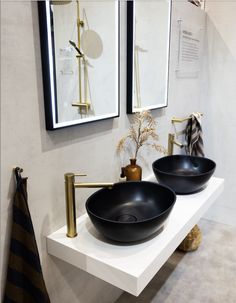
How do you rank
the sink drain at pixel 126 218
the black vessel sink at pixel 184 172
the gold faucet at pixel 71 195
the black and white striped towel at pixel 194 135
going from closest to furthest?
the gold faucet at pixel 71 195, the sink drain at pixel 126 218, the black vessel sink at pixel 184 172, the black and white striped towel at pixel 194 135

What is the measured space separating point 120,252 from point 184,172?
1.02 m

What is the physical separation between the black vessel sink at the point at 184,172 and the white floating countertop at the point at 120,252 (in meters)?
0.21

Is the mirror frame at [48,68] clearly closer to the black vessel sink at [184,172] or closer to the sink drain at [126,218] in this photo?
the sink drain at [126,218]

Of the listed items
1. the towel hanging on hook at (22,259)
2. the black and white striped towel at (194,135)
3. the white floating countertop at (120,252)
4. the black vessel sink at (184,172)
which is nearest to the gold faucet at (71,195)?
the white floating countertop at (120,252)

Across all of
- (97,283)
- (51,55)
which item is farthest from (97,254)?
(51,55)

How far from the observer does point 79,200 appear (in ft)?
4.86

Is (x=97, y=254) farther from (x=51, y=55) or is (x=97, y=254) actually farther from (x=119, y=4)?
(x=119, y=4)

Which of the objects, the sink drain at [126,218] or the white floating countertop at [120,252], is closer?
the white floating countertop at [120,252]

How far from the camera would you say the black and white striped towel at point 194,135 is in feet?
8.17

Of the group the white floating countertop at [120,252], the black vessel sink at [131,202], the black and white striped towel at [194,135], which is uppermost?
the black and white striped towel at [194,135]

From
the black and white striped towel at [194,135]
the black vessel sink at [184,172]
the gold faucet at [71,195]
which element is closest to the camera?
the gold faucet at [71,195]

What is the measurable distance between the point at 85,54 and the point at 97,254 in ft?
3.05

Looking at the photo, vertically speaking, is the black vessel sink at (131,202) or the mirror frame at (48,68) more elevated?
the mirror frame at (48,68)

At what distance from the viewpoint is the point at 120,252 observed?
1.20 m
